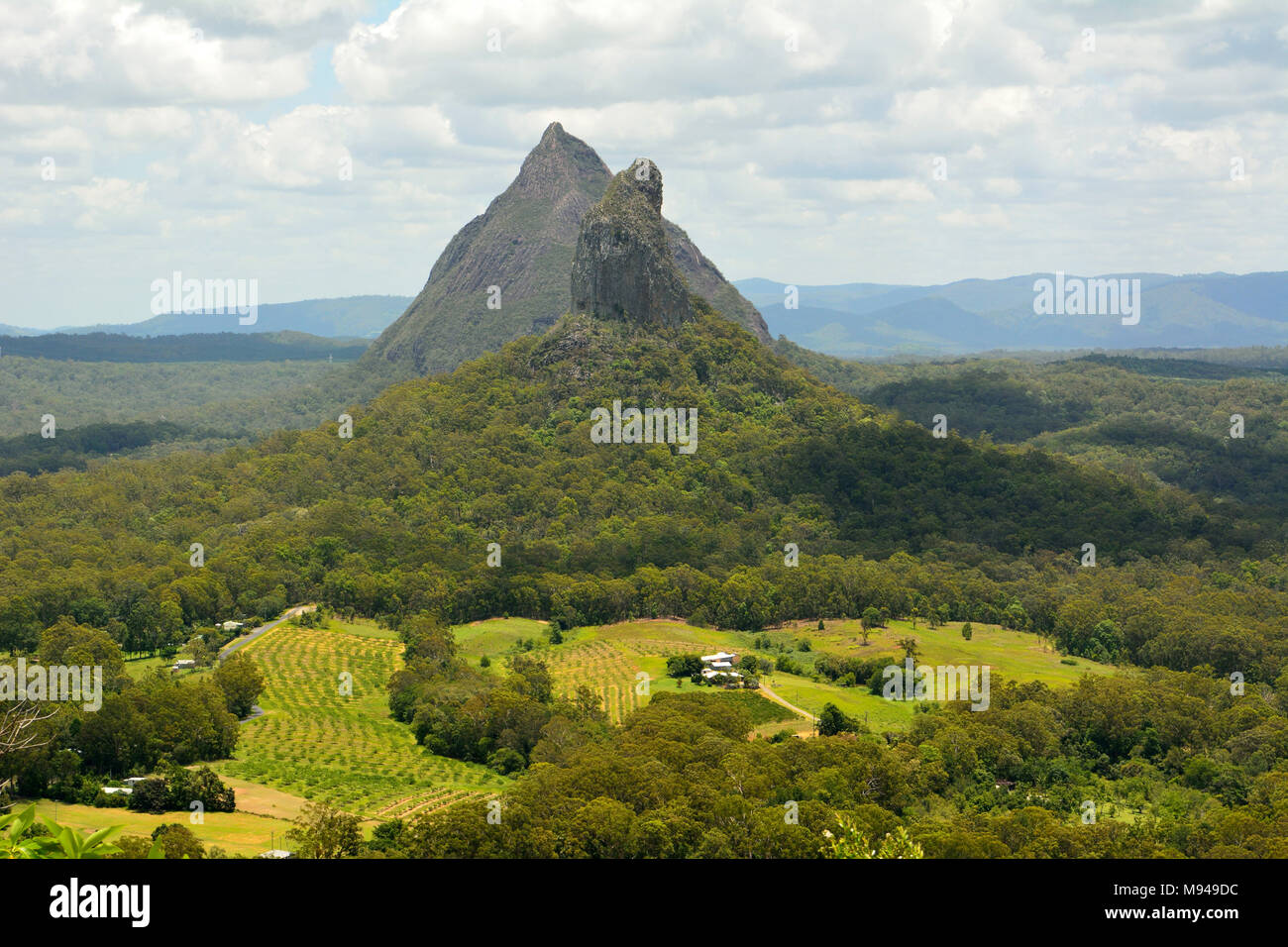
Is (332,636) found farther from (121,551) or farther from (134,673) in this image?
(121,551)

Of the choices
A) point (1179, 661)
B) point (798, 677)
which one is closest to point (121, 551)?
point (798, 677)

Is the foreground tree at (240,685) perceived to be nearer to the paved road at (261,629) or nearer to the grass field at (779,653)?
the paved road at (261,629)

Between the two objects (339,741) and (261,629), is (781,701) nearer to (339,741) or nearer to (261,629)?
(339,741)

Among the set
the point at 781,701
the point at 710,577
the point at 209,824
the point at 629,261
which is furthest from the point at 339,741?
the point at 629,261

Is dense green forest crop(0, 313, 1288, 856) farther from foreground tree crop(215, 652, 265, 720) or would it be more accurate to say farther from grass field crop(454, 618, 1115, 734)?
foreground tree crop(215, 652, 265, 720)
